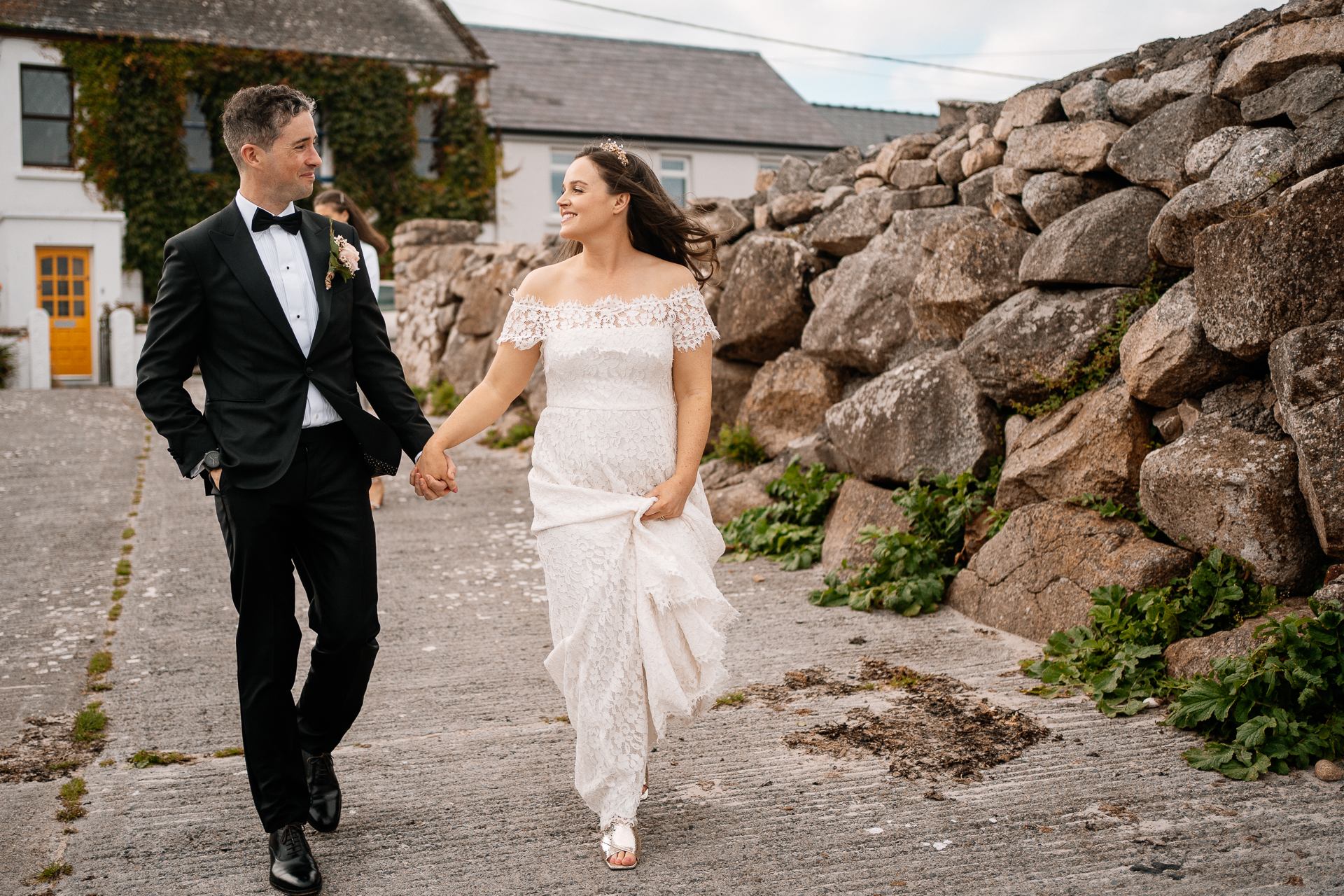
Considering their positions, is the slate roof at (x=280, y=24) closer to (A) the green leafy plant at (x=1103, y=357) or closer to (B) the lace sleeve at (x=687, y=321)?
(A) the green leafy plant at (x=1103, y=357)

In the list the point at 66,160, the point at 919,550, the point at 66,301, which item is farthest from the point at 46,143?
the point at 919,550

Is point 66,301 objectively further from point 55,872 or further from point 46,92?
point 55,872

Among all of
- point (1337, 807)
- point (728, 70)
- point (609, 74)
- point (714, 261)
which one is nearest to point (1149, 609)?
point (1337, 807)

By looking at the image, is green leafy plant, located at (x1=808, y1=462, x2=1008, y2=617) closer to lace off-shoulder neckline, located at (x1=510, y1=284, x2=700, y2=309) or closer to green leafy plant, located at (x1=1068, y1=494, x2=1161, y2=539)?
green leafy plant, located at (x1=1068, y1=494, x2=1161, y2=539)

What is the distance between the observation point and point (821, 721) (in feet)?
13.3

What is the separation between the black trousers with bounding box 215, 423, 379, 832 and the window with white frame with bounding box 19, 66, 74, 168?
19.8 meters

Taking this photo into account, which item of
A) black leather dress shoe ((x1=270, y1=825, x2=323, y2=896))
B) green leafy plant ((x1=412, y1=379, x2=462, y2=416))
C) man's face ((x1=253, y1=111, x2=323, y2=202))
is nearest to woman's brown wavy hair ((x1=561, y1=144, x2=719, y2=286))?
man's face ((x1=253, y1=111, x2=323, y2=202))

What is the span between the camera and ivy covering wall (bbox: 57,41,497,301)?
63.7 feet

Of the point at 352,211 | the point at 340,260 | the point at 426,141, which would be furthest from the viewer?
the point at 426,141

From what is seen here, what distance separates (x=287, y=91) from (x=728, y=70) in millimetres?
25930

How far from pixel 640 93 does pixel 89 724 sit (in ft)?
75.7

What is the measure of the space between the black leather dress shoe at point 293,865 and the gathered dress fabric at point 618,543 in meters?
0.75

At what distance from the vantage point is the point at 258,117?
3035 millimetres

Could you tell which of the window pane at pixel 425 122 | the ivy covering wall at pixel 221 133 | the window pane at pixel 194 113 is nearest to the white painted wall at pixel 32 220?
the ivy covering wall at pixel 221 133
